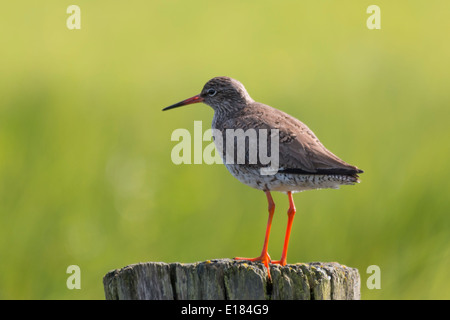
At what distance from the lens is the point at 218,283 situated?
12.2ft

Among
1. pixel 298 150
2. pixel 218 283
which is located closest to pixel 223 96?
pixel 298 150

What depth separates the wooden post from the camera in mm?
3709

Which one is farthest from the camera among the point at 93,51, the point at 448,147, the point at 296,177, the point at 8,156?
the point at 93,51

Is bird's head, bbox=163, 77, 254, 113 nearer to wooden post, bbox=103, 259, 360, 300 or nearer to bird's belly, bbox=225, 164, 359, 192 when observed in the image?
bird's belly, bbox=225, 164, 359, 192

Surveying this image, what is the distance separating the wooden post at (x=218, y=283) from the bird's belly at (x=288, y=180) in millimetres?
1117

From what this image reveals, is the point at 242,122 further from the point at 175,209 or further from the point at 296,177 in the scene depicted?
the point at 175,209

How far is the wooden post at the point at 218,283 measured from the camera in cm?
371

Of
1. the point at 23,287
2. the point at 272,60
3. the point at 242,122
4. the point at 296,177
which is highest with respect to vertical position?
the point at 272,60

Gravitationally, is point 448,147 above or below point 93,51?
below

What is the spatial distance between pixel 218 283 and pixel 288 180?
1.44 meters

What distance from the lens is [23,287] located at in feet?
23.4

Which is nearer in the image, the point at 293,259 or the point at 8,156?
the point at 293,259

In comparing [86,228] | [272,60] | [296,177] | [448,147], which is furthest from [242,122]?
[272,60]

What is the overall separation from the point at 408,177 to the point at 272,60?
12.6ft
